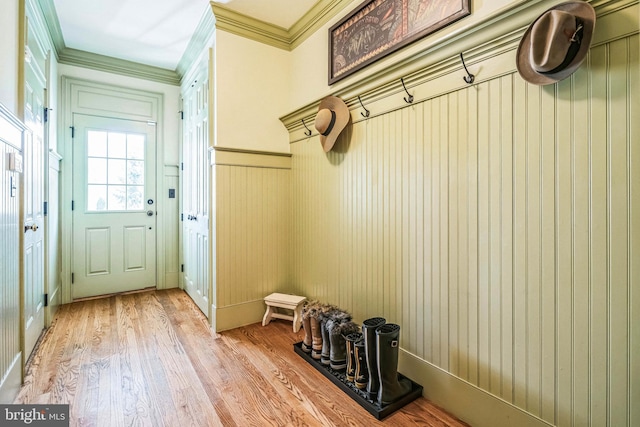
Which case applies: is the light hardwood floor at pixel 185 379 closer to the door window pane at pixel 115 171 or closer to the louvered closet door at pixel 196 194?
the louvered closet door at pixel 196 194

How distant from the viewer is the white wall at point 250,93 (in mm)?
2574

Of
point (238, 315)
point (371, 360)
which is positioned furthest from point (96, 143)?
point (371, 360)

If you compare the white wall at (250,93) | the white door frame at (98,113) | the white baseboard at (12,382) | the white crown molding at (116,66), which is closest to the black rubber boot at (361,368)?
the white baseboard at (12,382)

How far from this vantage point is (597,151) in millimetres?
1076

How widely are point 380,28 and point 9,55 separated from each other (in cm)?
211

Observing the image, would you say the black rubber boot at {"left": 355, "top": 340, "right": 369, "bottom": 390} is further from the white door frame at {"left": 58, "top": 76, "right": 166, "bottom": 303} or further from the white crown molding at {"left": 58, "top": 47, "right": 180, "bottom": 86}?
the white crown molding at {"left": 58, "top": 47, "right": 180, "bottom": 86}

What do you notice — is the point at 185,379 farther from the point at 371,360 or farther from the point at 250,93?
the point at 250,93

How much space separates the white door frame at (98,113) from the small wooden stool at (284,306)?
1854 millimetres

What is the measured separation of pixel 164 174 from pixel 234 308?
2.14 metres

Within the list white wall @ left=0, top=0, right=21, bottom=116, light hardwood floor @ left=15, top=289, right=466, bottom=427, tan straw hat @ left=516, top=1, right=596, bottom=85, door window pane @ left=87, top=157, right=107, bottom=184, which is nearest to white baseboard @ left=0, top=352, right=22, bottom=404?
light hardwood floor @ left=15, top=289, right=466, bottom=427

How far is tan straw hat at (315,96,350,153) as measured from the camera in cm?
216

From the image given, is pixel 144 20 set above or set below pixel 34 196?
above

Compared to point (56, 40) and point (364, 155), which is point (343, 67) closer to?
point (364, 155)

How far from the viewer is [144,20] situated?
2.69m
